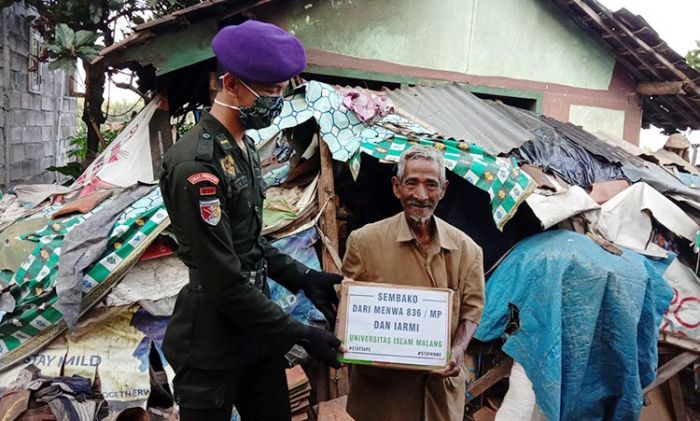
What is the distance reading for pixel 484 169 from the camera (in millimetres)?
4383

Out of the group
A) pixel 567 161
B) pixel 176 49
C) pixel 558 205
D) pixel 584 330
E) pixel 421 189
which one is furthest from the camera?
pixel 567 161

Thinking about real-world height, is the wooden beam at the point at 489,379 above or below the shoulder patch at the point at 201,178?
below

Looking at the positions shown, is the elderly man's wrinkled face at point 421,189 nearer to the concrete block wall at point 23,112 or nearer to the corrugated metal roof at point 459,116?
the corrugated metal roof at point 459,116

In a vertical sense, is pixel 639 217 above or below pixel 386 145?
below

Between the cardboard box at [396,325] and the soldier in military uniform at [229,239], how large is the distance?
133 mm

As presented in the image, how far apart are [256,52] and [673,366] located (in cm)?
467

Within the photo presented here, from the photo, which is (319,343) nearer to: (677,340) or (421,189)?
(421,189)

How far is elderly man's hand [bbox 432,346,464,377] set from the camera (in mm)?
2225

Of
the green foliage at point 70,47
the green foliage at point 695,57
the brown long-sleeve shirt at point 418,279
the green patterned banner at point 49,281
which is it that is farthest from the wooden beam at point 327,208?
the green foliage at point 695,57

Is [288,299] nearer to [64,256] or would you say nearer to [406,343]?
[64,256]

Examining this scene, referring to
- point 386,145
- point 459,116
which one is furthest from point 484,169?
point 459,116

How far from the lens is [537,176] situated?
15.5 ft

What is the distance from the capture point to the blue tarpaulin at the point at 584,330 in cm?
376

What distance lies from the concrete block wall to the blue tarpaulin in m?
7.77
